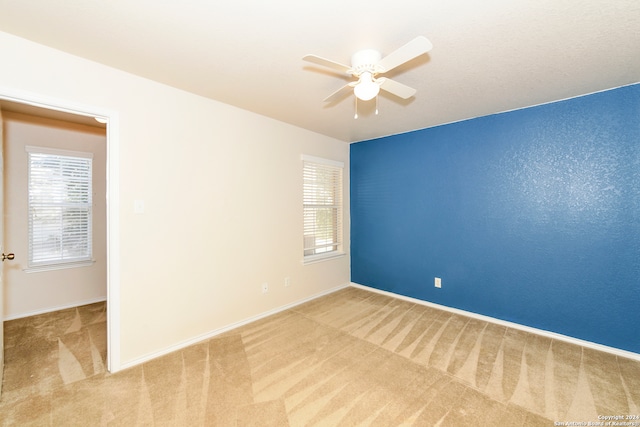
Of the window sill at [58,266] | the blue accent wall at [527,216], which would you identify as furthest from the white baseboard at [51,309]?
the blue accent wall at [527,216]

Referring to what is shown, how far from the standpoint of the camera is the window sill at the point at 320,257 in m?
3.71

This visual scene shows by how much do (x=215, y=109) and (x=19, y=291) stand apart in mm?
3344

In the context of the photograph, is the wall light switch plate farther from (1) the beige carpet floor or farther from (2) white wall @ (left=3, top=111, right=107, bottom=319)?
(2) white wall @ (left=3, top=111, right=107, bottom=319)

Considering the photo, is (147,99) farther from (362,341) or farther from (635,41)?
(635,41)

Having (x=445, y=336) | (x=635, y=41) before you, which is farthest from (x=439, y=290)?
(x=635, y=41)

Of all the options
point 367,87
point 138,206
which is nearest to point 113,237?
point 138,206

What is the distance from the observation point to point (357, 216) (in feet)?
14.2

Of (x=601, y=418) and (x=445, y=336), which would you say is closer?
(x=601, y=418)

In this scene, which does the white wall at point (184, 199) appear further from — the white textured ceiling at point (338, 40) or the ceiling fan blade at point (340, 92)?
the ceiling fan blade at point (340, 92)

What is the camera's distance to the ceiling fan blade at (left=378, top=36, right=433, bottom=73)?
4.33 feet

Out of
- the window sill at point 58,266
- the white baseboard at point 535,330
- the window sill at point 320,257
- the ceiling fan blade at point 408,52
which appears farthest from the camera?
the window sill at point 320,257

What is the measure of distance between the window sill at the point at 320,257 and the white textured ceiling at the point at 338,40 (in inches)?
86.6

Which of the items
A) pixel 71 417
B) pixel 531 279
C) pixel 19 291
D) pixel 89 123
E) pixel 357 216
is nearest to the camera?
pixel 71 417

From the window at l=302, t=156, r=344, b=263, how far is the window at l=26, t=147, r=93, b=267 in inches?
122
